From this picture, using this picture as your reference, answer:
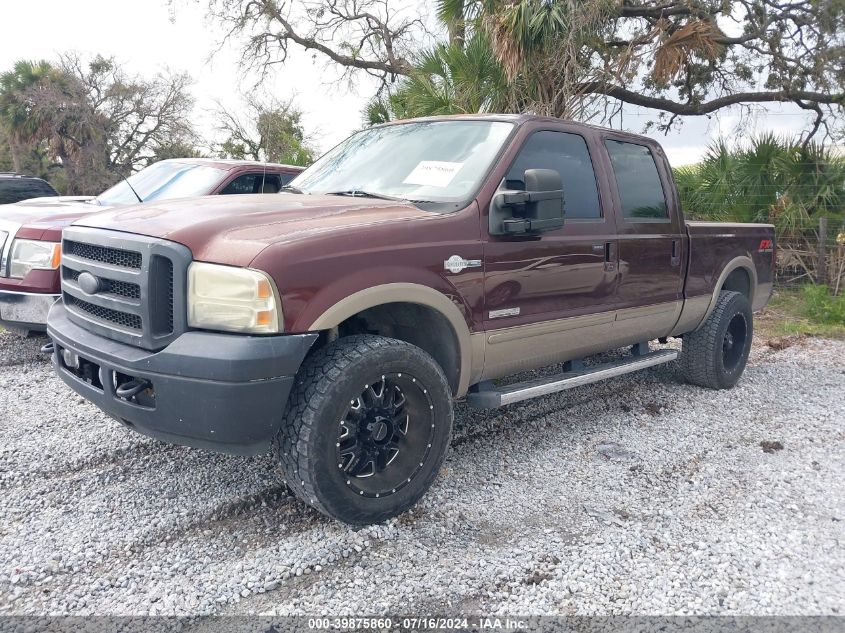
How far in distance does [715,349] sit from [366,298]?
3.67 meters

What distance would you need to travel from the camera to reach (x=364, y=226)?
3.09m

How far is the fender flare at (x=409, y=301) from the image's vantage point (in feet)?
9.55

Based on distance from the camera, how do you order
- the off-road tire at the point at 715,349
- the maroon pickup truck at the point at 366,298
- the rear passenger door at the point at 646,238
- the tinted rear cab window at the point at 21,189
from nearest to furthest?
the maroon pickup truck at the point at 366,298 → the rear passenger door at the point at 646,238 → the off-road tire at the point at 715,349 → the tinted rear cab window at the point at 21,189

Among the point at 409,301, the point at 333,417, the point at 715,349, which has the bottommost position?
the point at 715,349

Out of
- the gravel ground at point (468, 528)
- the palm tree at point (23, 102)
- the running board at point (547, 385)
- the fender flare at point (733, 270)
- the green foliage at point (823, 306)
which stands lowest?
the gravel ground at point (468, 528)

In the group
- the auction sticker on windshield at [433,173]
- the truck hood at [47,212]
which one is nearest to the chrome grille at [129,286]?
the auction sticker on windshield at [433,173]

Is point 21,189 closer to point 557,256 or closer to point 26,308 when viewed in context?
point 26,308

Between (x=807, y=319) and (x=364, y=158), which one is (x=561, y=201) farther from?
(x=807, y=319)

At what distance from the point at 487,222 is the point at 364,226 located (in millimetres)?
763

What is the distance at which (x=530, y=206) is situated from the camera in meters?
3.55

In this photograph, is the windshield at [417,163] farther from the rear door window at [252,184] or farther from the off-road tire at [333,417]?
the rear door window at [252,184]

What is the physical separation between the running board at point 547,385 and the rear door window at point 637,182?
101cm

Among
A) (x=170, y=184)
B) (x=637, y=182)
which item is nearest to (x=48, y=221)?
(x=170, y=184)

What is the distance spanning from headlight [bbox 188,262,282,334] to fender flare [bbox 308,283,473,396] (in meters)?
0.21
